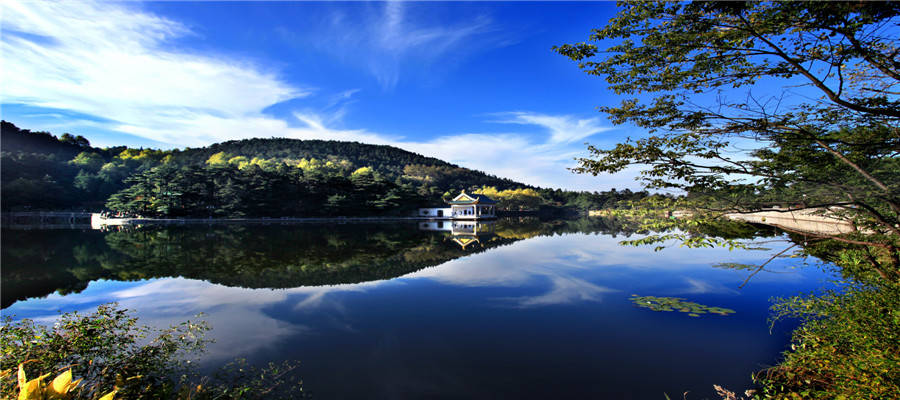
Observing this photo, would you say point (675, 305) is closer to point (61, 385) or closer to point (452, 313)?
point (452, 313)

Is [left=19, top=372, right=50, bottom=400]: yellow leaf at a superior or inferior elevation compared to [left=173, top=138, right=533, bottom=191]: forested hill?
inferior

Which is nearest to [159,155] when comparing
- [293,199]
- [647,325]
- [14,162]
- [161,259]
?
[14,162]

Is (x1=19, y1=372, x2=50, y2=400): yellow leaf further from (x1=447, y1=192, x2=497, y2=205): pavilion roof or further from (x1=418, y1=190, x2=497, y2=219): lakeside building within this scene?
(x1=447, y1=192, x2=497, y2=205): pavilion roof

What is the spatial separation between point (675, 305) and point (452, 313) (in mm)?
4000

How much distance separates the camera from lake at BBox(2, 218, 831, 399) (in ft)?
12.3

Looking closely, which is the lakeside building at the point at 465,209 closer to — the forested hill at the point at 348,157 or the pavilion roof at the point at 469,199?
the pavilion roof at the point at 469,199

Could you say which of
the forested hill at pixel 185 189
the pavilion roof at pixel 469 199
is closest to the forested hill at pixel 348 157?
the forested hill at pixel 185 189

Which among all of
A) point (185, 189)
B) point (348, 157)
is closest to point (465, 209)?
point (185, 189)

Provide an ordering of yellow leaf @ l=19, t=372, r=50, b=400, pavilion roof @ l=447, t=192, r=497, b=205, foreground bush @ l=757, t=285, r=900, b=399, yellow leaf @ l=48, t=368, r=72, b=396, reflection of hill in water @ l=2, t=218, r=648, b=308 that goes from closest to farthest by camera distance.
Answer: yellow leaf @ l=19, t=372, r=50, b=400, yellow leaf @ l=48, t=368, r=72, b=396, foreground bush @ l=757, t=285, r=900, b=399, reflection of hill in water @ l=2, t=218, r=648, b=308, pavilion roof @ l=447, t=192, r=497, b=205

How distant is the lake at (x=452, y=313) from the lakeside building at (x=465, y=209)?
2697cm

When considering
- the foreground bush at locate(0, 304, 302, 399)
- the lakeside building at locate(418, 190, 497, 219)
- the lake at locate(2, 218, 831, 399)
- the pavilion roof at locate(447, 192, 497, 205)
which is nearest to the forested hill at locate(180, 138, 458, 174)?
the lakeside building at locate(418, 190, 497, 219)

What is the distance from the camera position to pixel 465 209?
1560 inches

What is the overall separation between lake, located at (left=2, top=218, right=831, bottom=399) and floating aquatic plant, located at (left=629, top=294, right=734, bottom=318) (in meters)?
0.16

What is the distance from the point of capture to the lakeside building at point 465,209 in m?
38.9
